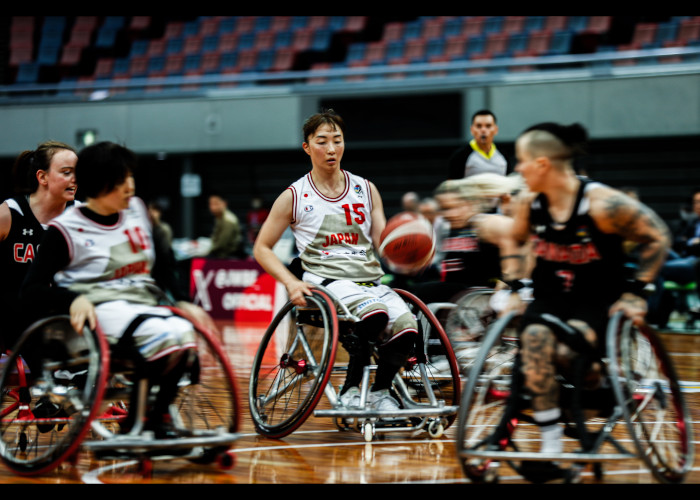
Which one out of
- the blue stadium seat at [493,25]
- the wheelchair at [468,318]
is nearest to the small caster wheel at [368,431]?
the wheelchair at [468,318]

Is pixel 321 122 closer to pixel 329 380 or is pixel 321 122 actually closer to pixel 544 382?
pixel 329 380

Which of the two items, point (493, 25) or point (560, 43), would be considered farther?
point (493, 25)

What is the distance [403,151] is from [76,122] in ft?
18.6

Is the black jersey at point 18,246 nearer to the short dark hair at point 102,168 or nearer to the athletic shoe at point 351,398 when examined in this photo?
the short dark hair at point 102,168

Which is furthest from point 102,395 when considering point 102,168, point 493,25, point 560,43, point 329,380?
point 493,25

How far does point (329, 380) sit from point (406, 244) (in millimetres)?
731

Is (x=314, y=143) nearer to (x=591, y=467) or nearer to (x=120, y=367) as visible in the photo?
(x=120, y=367)

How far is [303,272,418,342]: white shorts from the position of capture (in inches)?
141

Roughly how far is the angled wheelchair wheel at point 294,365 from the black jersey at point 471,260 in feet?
3.76

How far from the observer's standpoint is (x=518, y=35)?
14695mm

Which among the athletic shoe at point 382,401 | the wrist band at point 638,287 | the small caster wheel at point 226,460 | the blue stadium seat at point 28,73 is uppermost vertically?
the blue stadium seat at point 28,73

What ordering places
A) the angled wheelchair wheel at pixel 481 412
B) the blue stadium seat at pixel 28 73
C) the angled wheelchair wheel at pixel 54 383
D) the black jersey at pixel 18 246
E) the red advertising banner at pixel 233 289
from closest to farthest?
the angled wheelchair wheel at pixel 481 412 < the angled wheelchair wheel at pixel 54 383 < the black jersey at pixel 18 246 < the red advertising banner at pixel 233 289 < the blue stadium seat at pixel 28 73

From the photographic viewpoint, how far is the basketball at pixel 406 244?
3822 mm

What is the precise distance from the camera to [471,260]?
4.95 m
